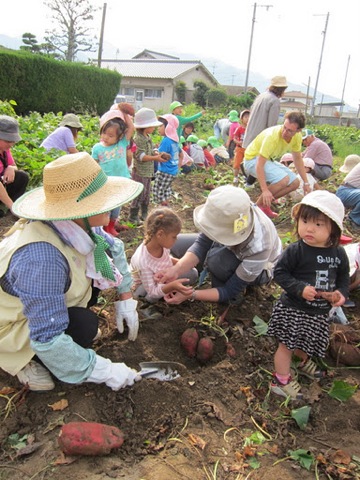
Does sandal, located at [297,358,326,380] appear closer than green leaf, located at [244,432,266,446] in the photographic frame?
No

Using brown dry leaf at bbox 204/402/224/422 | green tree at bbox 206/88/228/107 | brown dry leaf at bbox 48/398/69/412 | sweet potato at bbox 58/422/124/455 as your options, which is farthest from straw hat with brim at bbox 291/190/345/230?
green tree at bbox 206/88/228/107

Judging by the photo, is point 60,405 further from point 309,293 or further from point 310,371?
point 310,371

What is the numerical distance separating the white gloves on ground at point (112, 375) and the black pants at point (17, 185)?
327 centimetres

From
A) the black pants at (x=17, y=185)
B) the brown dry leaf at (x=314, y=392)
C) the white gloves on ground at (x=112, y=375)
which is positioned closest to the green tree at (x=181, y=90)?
the black pants at (x=17, y=185)

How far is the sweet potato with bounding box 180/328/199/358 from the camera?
2.50 m

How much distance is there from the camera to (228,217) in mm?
2363

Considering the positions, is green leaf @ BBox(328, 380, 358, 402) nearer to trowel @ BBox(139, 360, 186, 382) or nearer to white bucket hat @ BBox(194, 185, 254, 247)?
trowel @ BBox(139, 360, 186, 382)

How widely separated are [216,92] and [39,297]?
32.2 metres

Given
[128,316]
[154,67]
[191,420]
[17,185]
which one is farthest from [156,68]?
[191,420]

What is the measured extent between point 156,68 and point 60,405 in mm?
43635

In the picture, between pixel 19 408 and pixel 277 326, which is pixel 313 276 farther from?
pixel 19 408

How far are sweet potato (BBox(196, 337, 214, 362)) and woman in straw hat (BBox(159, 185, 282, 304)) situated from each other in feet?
0.99

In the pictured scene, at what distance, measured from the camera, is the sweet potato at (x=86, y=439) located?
164cm

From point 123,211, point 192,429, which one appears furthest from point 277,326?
point 123,211
